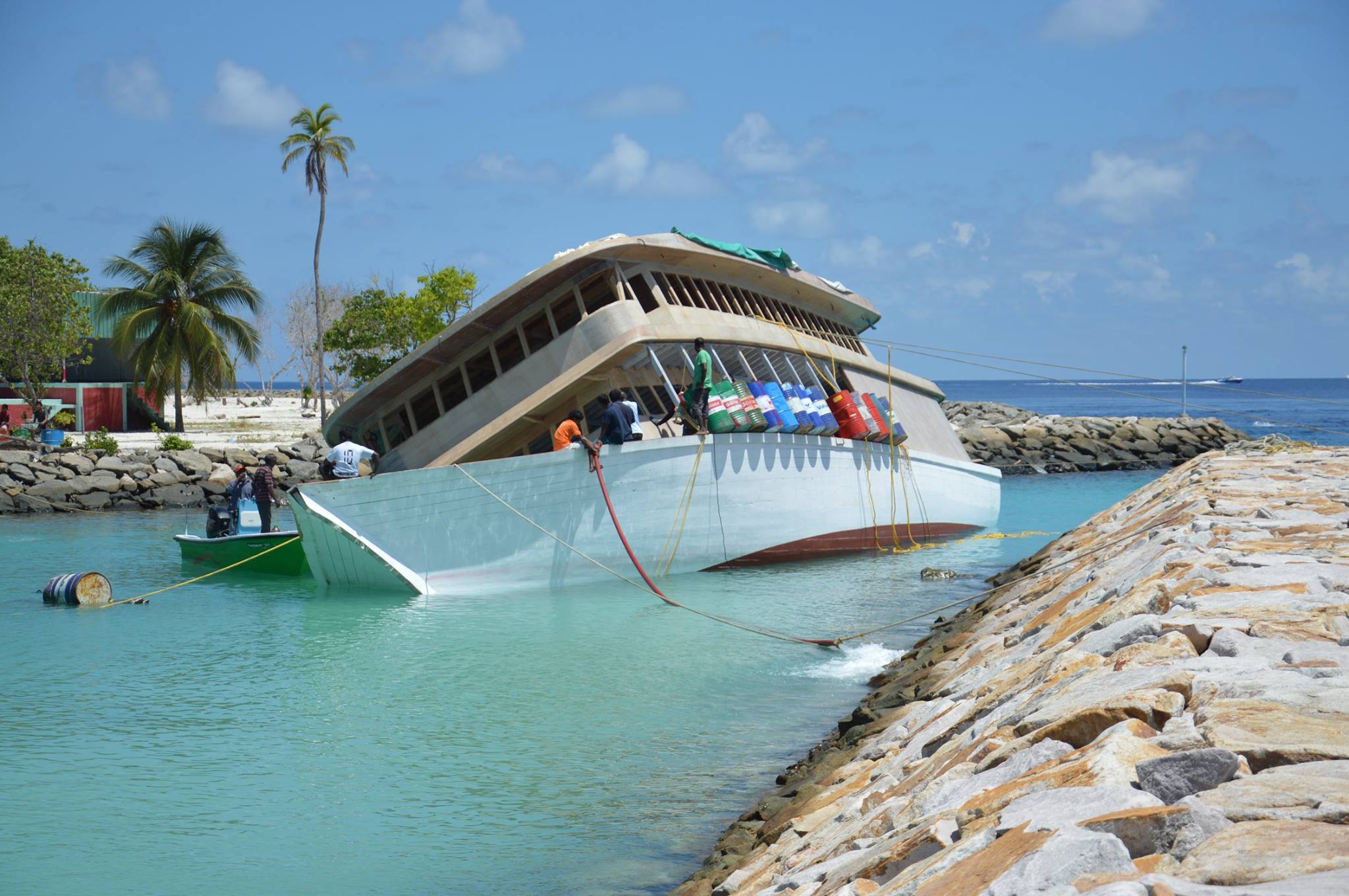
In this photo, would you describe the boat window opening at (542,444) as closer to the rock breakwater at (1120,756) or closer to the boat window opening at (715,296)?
the boat window opening at (715,296)

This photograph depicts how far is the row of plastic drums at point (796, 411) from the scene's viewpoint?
1574 cm

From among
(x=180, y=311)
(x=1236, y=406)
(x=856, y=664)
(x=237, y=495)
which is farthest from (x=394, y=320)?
(x=1236, y=406)

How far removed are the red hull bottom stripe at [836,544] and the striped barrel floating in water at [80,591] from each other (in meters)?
8.21

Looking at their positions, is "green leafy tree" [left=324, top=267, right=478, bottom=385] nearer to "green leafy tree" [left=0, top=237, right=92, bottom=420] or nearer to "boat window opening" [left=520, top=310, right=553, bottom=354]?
"green leafy tree" [left=0, top=237, right=92, bottom=420]

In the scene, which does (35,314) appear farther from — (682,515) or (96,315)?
(682,515)

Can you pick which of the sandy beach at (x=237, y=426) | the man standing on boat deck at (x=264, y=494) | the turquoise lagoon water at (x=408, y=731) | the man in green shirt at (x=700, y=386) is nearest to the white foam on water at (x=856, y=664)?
the turquoise lagoon water at (x=408, y=731)

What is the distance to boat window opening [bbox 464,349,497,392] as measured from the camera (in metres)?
15.9

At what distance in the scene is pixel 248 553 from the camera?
57.8ft

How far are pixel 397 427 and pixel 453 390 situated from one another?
44.5 inches

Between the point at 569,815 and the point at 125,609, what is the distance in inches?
406

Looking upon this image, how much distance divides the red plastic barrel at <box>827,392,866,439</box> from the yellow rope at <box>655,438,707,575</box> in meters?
3.53

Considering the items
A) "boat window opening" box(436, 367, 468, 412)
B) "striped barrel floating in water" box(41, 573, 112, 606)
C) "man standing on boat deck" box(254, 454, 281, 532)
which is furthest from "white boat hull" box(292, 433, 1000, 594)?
"man standing on boat deck" box(254, 454, 281, 532)

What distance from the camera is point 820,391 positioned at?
59.5 feet

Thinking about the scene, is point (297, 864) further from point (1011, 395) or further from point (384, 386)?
point (1011, 395)
